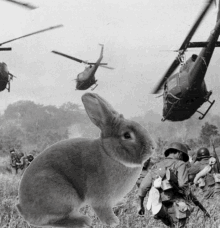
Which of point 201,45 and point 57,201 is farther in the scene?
point 201,45

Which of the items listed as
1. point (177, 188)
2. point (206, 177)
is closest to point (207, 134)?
point (206, 177)

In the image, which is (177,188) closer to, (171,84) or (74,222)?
(74,222)

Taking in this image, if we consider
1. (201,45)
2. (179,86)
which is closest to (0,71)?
(179,86)

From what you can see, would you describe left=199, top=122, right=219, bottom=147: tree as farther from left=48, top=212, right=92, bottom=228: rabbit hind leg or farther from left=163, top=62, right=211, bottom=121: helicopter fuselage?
left=48, top=212, right=92, bottom=228: rabbit hind leg

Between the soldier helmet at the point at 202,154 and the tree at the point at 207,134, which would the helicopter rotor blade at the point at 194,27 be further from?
the tree at the point at 207,134

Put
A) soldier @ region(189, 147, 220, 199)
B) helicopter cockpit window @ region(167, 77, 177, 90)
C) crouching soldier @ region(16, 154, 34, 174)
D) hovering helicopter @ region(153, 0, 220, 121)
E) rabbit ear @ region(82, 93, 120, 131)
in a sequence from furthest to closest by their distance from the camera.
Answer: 1. helicopter cockpit window @ region(167, 77, 177, 90)
2. hovering helicopter @ region(153, 0, 220, 121)
3. soldier @ region(189, 147, 220, 199)
4. crouching soldier @ region(16, 154, 34, 174)
5. rabbit ear @ region(82, 93, 120, 131)

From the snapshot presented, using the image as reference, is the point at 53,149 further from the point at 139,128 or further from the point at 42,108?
the point at 42,108

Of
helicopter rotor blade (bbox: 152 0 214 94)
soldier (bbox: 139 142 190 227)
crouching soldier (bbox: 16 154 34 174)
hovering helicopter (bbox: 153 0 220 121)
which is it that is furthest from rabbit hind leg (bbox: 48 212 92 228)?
A: hovering helicopter (bbox: 153 0 220 121)
